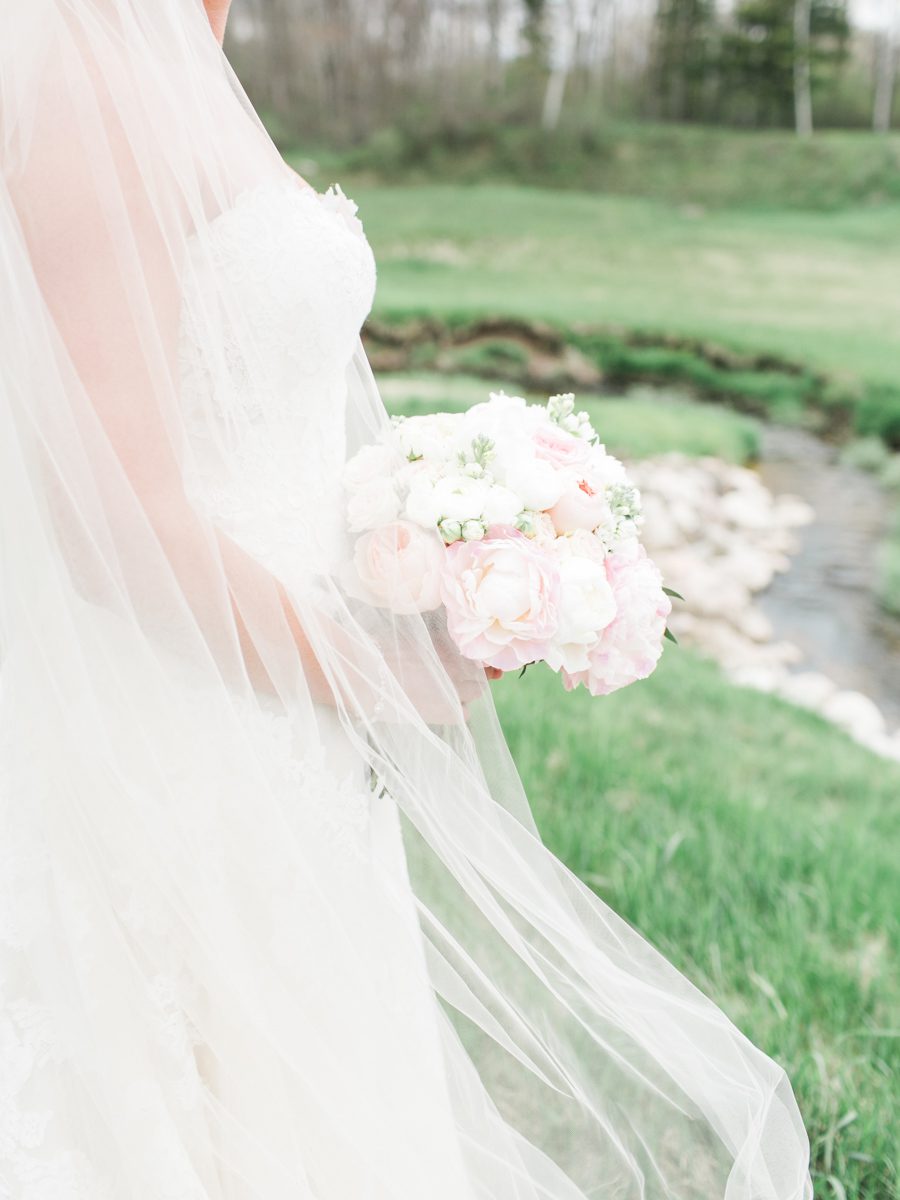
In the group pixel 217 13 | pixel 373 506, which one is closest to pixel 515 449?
pixel 373 506

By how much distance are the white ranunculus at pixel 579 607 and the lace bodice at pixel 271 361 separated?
0.24 metres

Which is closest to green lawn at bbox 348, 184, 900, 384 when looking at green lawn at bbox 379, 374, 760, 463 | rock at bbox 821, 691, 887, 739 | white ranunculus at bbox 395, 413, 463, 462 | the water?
green lawn at bbox 379, 374, 760, 463

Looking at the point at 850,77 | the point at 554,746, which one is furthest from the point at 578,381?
the point at 554,746

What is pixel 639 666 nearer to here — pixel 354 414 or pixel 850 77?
pixel 354 414

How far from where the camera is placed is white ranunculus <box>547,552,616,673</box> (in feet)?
3.39

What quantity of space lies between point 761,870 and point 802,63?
10466mm

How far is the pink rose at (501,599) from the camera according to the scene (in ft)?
3.26

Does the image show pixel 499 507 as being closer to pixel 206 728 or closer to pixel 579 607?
pixel 579 607

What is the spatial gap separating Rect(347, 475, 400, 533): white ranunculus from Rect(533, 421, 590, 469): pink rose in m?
0.17

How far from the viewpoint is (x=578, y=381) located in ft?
31.7

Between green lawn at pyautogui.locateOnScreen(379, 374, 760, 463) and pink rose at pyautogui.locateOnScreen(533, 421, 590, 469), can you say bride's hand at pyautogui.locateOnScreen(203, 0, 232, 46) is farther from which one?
green lawn at pyautogui.locateOnScreen(379, 374, 760, 463)

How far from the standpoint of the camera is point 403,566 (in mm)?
1029

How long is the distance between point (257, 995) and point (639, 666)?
488 millimetres

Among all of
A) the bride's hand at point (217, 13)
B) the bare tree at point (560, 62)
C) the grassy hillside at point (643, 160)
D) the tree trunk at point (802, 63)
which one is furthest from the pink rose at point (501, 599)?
the tree trunk at point (802, 63)
